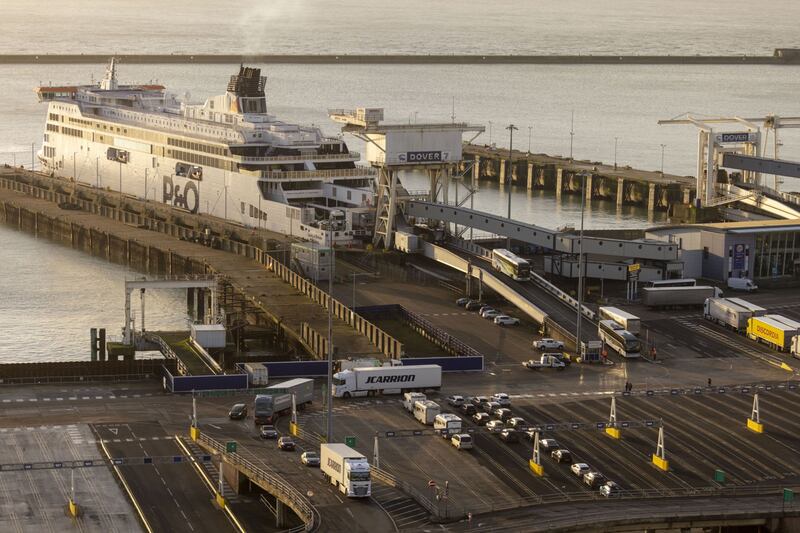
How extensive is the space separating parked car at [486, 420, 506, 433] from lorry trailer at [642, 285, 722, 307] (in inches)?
814

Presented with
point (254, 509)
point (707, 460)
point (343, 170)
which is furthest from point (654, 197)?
point (254, 509)

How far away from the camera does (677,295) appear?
71188mm

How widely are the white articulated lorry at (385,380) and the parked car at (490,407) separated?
3.00 m

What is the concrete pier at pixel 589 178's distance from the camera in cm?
11806

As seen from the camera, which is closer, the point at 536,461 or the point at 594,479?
the point at 594,479

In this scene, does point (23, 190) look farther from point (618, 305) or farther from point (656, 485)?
point (656, 485)

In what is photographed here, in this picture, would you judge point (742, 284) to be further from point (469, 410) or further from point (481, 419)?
point (481, 419)

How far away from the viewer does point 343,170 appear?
9225 cm

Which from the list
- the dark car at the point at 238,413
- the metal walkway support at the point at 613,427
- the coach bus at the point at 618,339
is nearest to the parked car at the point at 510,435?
the metal walkway support at the point at 613,427

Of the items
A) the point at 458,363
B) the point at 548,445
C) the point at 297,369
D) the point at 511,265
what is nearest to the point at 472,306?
the point at 511,265

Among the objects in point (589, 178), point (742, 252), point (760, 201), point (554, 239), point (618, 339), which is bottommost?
point (618, 339)

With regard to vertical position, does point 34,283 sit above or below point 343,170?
below

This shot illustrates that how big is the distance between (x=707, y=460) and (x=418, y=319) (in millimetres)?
20915

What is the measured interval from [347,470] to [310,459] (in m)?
3.38
